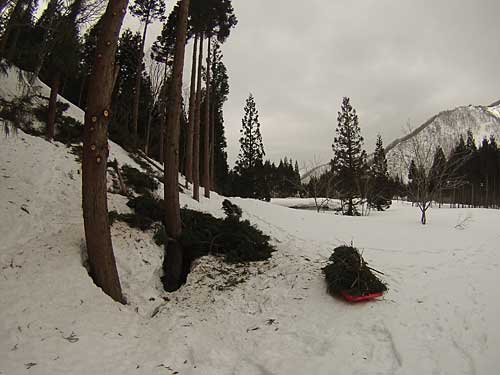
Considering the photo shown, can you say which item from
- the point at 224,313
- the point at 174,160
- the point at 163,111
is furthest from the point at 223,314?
the point at 163,111

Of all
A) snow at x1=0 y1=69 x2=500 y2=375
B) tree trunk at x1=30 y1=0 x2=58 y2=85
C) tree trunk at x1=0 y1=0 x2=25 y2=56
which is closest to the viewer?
snow at x1=0 y1=69 x2=500 y2=375

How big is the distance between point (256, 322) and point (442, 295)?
3100 mm

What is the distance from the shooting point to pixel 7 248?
16.4 feet

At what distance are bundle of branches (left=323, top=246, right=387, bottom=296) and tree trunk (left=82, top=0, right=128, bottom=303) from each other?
3518 mm

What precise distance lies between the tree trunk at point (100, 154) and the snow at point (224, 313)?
0.30 meters

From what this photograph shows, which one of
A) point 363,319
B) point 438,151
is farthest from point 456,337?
point 438,151

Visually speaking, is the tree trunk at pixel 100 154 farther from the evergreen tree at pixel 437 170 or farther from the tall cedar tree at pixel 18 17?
the evergreen tree at pixel 437 170

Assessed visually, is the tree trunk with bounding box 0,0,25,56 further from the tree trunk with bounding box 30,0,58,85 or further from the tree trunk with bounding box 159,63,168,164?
the tree trunk with bounding box 159,63,168,164

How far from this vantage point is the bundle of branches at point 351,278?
4750 millimetres

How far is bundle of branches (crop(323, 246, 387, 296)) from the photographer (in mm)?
4750

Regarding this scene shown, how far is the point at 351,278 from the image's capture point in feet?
16.0

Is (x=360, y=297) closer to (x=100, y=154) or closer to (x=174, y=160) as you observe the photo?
(x=100, y=154)

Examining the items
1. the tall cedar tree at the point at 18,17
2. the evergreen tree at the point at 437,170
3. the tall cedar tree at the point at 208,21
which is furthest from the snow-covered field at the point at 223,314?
the tall cedar tree at the point at 208,21

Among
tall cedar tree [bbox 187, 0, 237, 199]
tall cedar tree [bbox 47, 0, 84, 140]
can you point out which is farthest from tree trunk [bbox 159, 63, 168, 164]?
tall cedar tree [bbox 47, 0, 84, 140]
